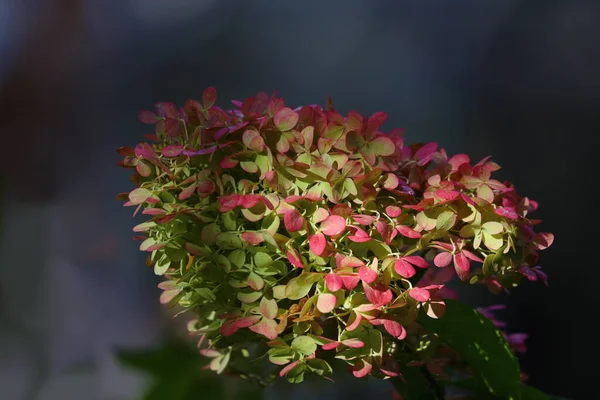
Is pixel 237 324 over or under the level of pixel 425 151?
under

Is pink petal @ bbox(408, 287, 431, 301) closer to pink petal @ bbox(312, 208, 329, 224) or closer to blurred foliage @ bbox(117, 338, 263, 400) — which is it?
pink petal @ bbox(312, 208, 329, 224)

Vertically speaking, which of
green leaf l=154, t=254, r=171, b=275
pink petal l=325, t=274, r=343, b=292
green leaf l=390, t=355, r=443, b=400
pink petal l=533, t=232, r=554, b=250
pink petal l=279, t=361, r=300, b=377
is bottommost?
green leaf l=390, t=355, r=443, b=400

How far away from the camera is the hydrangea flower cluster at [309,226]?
1.54 ft

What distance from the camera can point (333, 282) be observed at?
0.45 m

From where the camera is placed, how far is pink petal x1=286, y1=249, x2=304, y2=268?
455 millimetres

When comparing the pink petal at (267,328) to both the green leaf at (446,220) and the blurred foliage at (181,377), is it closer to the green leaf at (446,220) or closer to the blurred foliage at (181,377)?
the green leaf at (446,220)

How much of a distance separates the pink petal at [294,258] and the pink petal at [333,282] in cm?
2

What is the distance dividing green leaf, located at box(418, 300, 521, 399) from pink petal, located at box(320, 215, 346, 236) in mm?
141

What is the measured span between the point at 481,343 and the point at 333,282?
0.64 ft

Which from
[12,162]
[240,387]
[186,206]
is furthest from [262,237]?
[12,162]

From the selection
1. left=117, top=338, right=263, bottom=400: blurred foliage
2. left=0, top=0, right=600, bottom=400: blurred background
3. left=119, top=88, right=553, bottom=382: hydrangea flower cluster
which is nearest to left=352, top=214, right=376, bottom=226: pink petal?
left=119, top=88, right=553, bottom=382: hydrangea flower cluster

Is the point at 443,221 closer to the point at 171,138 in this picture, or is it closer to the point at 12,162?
the point at 171,138

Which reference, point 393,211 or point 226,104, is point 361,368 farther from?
point 226,104

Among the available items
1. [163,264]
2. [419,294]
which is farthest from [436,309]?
[163,264]
